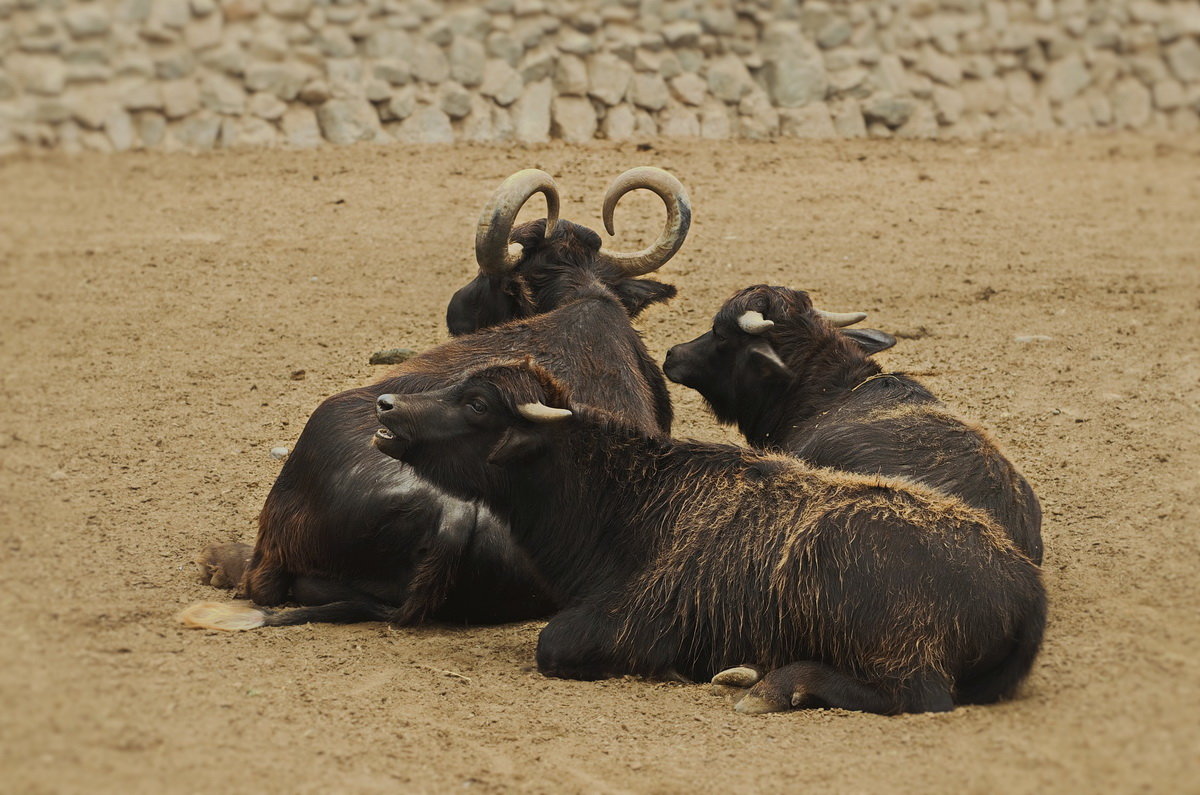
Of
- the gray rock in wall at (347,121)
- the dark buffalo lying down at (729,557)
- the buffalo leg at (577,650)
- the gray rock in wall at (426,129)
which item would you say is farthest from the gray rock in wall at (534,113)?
the buffalo leg at (577,650)

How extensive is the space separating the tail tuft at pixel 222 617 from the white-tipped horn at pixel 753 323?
10.1 ft

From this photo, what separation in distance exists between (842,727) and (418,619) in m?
2.27

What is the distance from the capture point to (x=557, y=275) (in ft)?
28.1

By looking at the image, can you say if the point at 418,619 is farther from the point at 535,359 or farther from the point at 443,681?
the point at 535,359

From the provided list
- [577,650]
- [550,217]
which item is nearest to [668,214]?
[550,217]

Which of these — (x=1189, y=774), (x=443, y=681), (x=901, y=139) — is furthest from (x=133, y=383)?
(x=901, y=139)

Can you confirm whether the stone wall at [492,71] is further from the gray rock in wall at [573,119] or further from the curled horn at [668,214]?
the curled horn at [668,214]

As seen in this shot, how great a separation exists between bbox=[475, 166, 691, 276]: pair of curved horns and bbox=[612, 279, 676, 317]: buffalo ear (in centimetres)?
6

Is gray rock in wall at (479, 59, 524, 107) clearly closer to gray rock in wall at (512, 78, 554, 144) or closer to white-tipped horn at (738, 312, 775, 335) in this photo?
gray rock in wall at (512, 78, 554, 144)

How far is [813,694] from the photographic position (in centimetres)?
626

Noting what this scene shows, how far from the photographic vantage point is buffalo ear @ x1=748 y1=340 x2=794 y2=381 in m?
8.45

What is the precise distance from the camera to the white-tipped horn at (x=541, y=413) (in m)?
6.74

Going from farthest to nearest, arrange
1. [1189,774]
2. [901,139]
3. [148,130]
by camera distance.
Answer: [901,139] → [148,130] → [1189,774]

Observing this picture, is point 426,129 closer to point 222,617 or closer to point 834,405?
point 834,405
